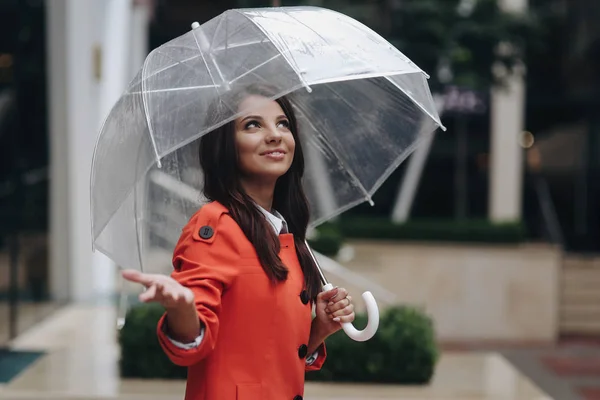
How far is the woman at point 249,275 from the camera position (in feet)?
8.99

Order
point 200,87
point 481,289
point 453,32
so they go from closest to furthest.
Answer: point 200,87 → point 481,289 → point 453,32

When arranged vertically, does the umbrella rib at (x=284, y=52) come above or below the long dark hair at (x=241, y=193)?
above

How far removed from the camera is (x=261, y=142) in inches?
114

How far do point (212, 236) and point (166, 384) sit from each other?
11.4 ft

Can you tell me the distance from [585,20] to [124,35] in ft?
35.4

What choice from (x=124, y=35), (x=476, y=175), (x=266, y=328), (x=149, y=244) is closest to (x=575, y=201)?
(x=476, y=175)

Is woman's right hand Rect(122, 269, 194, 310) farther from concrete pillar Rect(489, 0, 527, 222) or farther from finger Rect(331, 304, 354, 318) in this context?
concrete pillar Rect(489, 0, 527, 222)

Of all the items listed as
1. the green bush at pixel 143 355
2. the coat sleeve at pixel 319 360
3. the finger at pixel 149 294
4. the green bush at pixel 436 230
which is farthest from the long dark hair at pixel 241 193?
the green bush at pixel 436 230

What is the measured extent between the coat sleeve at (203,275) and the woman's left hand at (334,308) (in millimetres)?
363

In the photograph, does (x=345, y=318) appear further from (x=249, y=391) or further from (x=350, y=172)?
(x=350, y=172)

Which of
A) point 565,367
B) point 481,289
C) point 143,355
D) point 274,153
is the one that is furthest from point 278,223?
point 481,289

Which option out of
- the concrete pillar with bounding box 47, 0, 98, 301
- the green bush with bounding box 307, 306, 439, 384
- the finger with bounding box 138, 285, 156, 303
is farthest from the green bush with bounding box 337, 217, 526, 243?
the finger with bounding box 138, 285, 156, 303

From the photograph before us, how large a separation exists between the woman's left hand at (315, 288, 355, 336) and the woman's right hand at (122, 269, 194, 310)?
2.11 feet

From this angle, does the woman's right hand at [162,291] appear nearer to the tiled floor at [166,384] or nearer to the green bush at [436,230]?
the tiled floor at [166,384]
